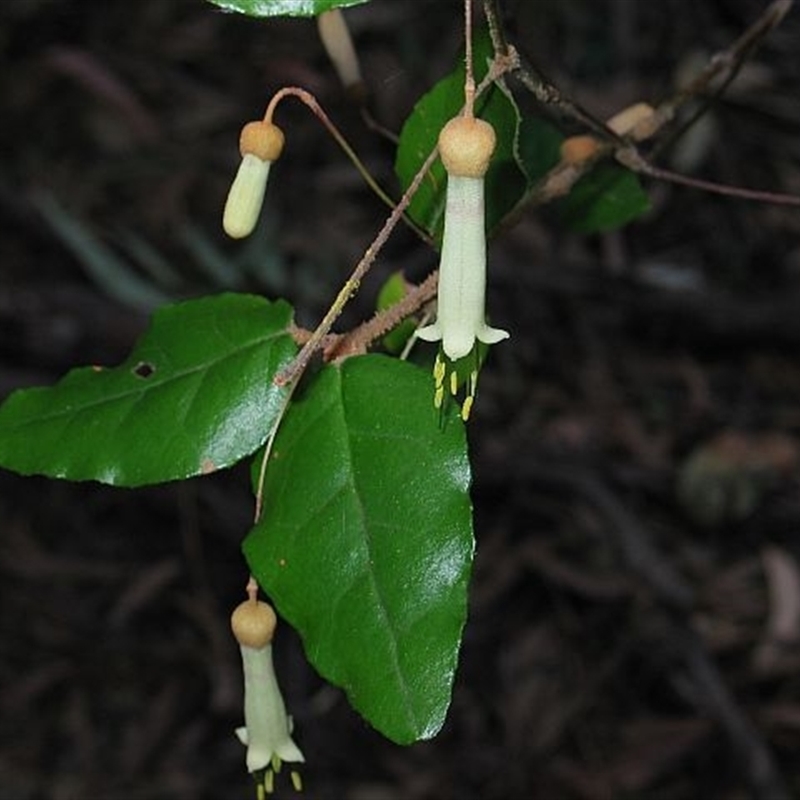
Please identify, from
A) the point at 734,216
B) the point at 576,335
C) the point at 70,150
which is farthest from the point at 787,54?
the point at 70,150

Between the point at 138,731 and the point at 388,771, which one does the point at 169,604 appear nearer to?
the point at 138,731

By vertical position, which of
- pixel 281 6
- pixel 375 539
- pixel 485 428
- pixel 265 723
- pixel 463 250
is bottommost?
pixel 485 428

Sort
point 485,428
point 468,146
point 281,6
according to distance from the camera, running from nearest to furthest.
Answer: point 281,6
point 468,146
point 485,428

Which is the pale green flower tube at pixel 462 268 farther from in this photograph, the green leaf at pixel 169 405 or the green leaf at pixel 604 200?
the green leaf at pixel 604 200

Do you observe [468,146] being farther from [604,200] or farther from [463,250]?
[604,200]

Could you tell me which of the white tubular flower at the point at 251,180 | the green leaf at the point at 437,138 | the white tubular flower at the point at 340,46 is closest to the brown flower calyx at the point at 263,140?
the white tubular flower at the point at 251,180

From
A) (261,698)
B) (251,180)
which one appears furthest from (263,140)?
(261,698)
